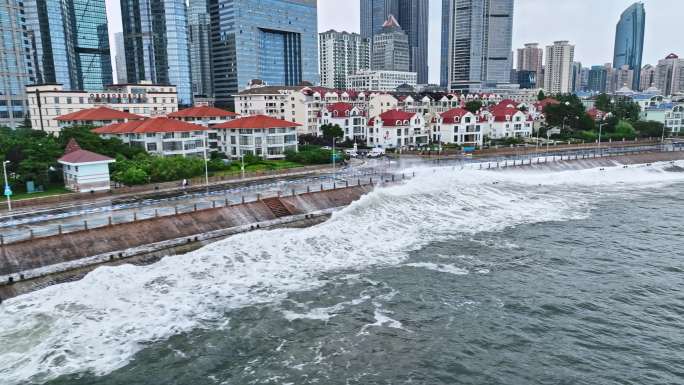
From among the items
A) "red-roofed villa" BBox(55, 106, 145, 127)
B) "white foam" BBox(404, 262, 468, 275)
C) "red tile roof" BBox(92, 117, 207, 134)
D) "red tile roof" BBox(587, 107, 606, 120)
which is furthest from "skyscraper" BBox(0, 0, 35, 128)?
"red tile roof" BBox(587, 107, 606, 120)

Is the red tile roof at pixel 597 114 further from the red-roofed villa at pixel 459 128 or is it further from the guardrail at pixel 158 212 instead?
the guardrail at pixel 158 212

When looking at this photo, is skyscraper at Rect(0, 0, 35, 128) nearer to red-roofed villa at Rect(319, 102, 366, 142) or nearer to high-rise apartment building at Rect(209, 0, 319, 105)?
high-rise apartment building at Rect(209, 0, 319, 105)

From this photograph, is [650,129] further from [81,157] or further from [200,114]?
[81,157]

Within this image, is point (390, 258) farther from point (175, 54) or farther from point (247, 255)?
point (175, 54)

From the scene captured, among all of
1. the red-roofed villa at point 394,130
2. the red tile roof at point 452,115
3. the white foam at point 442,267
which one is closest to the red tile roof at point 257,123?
the red-roofed villa at point 394,130

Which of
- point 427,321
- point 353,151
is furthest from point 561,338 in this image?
point 353,151
